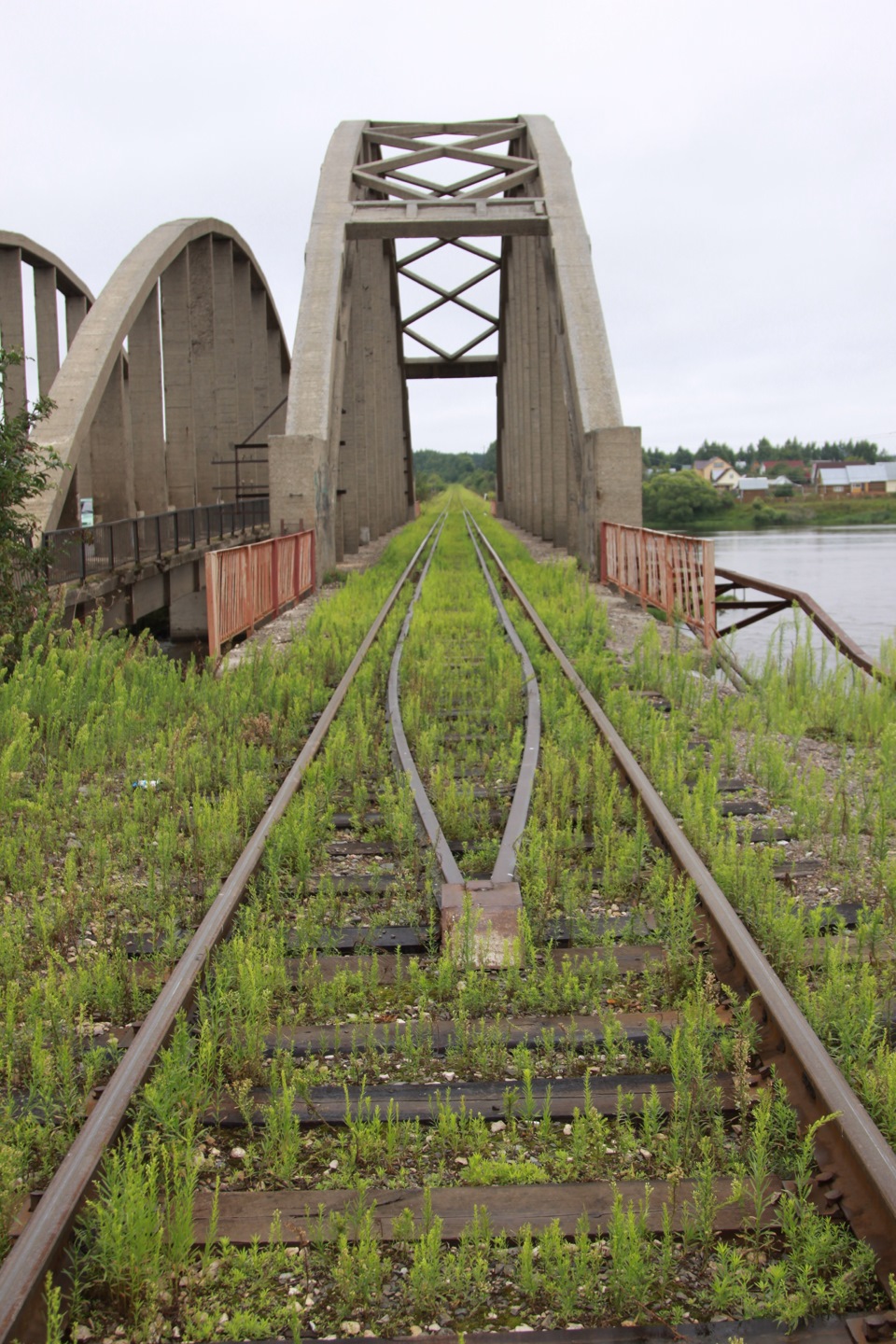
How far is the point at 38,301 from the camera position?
28344mm

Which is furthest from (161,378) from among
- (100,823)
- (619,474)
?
(100,823)

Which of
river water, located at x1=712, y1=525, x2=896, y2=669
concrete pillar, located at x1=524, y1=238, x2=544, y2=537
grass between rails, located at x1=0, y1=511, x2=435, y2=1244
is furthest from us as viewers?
concrete pillar, located at x1=524, y1=238, x2=544, y2=537

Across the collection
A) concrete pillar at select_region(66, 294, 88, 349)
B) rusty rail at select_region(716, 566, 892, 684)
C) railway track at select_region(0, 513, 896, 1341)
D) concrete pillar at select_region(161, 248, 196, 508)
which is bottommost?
railway track at select_region(0, 513, 896, 1341)

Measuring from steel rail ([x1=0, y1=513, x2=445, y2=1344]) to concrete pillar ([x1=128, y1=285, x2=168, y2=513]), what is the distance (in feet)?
71.8

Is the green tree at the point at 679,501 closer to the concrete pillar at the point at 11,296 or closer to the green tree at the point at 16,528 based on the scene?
the concrete pillar at the point at 11,296

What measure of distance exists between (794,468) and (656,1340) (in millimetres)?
153590

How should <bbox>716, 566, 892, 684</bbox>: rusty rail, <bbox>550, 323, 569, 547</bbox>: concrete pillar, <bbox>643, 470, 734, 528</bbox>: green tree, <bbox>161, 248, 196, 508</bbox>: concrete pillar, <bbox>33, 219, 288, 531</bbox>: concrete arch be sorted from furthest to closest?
<bbox>643, 470, 734, 528</bbox>: green tree < <bbox>161, 248, 196, 508</bbox>: concrete pillar < <bbox>550, 323, 569, 547</bbox>: concrete pillar < <bbox>33, 219, 288, 531</bbox>: concrete arch < <bbox>716, 566, 892, 684</bbox>: rusty rail

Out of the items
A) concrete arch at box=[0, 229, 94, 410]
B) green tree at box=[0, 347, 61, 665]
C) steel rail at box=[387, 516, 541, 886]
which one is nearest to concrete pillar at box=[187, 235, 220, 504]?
concrete arch at box=[0, 229, 94, 410]

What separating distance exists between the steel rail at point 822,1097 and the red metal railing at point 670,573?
22.2 feet

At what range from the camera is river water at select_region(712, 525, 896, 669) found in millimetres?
19031

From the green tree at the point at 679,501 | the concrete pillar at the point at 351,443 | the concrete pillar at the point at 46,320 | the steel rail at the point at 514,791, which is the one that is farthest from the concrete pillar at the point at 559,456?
the green tree at the point at 679,501

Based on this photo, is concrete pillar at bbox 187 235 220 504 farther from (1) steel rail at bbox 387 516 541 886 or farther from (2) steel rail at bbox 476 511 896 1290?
(2) steel rail at bbox 476 511 896 1290

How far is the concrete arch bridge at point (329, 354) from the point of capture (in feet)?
58.3

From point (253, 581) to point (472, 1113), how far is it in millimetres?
10308
